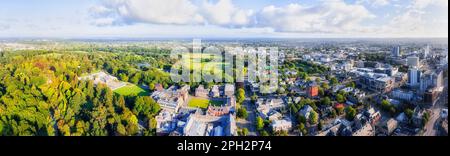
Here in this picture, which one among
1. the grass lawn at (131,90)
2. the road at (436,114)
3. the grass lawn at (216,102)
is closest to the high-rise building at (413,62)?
the road at (436,114)

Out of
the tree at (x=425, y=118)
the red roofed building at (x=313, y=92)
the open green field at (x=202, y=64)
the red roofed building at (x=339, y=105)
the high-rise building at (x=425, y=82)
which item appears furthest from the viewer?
the open green field at (x=202, y=64)

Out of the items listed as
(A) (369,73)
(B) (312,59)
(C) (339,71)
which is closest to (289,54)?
(B) (312,59)

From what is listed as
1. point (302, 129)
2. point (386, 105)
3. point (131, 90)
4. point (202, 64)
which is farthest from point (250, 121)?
point (202, 64)

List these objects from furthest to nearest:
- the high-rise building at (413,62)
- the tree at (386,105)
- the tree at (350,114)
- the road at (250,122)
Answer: the high-rise building at (413,62)
the tree at (386,105)
the tree at (350,114)
the road at (250,122)

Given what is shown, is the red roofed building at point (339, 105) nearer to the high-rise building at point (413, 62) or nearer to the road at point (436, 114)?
the road at point (436, 114)

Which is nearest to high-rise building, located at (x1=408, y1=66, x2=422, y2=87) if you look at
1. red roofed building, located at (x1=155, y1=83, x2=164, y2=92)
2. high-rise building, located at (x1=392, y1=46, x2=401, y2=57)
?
high-rise building, located at (x1=392, y1=46, x2=401, y2=57)

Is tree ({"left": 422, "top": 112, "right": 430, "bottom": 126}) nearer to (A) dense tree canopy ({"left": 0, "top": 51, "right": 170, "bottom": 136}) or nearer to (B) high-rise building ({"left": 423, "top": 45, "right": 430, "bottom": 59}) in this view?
(A) dense tree canopy ({"left": 0, "top": 51, "right": 170, "bottom": 136})
